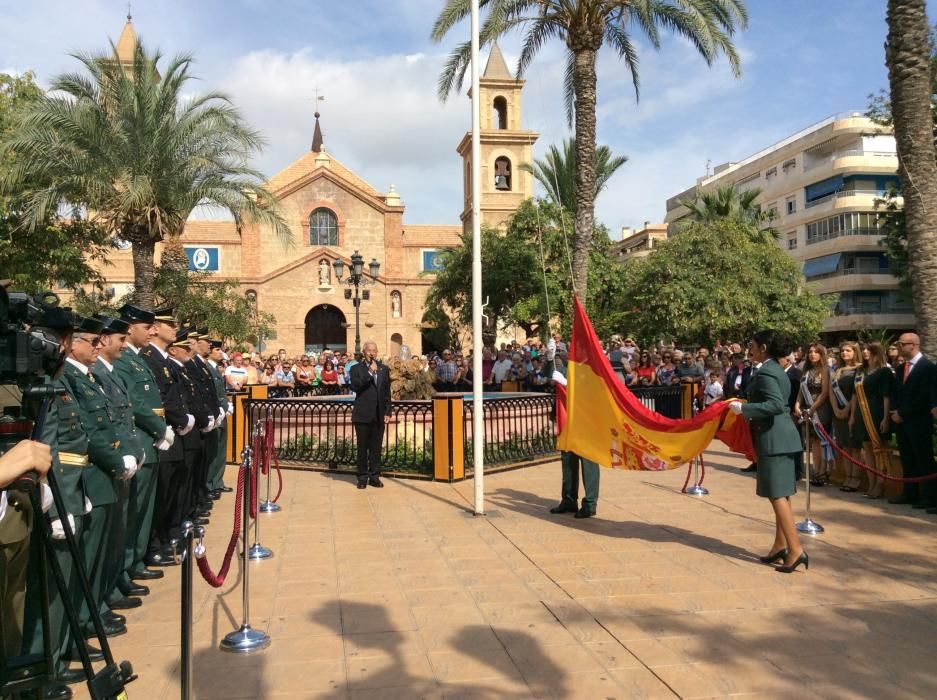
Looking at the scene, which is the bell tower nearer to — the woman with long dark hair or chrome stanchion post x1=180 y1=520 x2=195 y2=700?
the woman with long dark hair

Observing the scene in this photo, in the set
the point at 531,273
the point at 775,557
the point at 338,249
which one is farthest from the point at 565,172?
the point at 775,557

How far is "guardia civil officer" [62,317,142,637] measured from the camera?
498cm

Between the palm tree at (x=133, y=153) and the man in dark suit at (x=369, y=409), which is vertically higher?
the palm tree at (x=133, y=153)

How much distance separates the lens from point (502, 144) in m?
45.3

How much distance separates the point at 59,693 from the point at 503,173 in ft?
145

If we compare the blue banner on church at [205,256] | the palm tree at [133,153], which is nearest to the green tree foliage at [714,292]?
the palm tree at [133,153]

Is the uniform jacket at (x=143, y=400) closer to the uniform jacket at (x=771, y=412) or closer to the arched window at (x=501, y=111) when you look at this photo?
the uniform jacket at (x=771, y=412)

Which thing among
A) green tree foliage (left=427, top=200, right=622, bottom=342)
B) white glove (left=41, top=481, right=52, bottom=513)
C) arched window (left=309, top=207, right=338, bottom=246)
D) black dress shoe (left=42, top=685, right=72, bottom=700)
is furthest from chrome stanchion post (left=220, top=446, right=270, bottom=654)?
arched window (left=309, top=207, right=338, bottom=246)

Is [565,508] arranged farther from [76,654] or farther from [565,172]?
[565,172]

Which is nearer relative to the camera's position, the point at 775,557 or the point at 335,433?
the point at 775,557

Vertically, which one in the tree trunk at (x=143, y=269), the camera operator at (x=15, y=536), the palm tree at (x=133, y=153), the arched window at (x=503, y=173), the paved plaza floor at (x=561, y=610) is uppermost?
the arched window at (x=503, y=173)

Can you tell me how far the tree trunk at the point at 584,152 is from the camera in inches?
647

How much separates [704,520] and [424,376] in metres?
10.1

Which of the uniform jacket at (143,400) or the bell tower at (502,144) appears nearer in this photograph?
the uniform jacket at (143,400)
